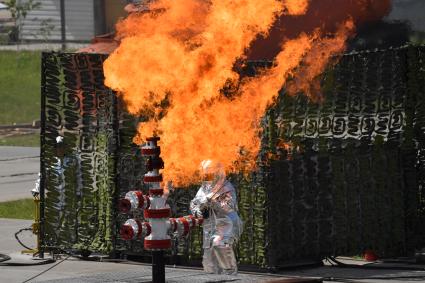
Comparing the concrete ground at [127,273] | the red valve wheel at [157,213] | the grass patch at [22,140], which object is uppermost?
the grass patch at [22,140]

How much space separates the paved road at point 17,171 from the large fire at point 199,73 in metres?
10.5

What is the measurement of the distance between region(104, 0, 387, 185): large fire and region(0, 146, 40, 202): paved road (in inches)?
415

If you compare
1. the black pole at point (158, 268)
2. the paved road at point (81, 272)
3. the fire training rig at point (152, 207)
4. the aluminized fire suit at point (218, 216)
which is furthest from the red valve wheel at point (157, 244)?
the aluminized fire suit at point (218, 216)

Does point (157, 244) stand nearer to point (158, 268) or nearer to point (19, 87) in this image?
point (158, 268)

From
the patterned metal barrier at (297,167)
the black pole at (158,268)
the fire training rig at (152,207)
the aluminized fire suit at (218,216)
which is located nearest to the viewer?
the fire training rig at (152,207)

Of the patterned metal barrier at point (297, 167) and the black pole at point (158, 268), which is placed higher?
the patterned metal barrier at point (297, 167)

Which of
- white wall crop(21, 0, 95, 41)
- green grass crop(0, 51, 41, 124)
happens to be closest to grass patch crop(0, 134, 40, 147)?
green grass crop(0, 51, 41, 124)

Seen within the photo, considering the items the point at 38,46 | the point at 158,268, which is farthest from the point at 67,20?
the point at 158,268

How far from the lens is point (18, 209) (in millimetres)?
22562

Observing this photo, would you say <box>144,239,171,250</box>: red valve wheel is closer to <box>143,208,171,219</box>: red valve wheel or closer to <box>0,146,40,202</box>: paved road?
<box>143,208,171,219</box>: red valve wheel

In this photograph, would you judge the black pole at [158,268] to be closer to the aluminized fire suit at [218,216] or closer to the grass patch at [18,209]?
the aluminized fire suit at [218,216]

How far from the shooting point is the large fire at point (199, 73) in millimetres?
13797

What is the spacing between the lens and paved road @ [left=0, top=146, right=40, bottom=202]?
2561cm

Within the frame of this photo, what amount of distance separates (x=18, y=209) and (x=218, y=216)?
9.54 metres
